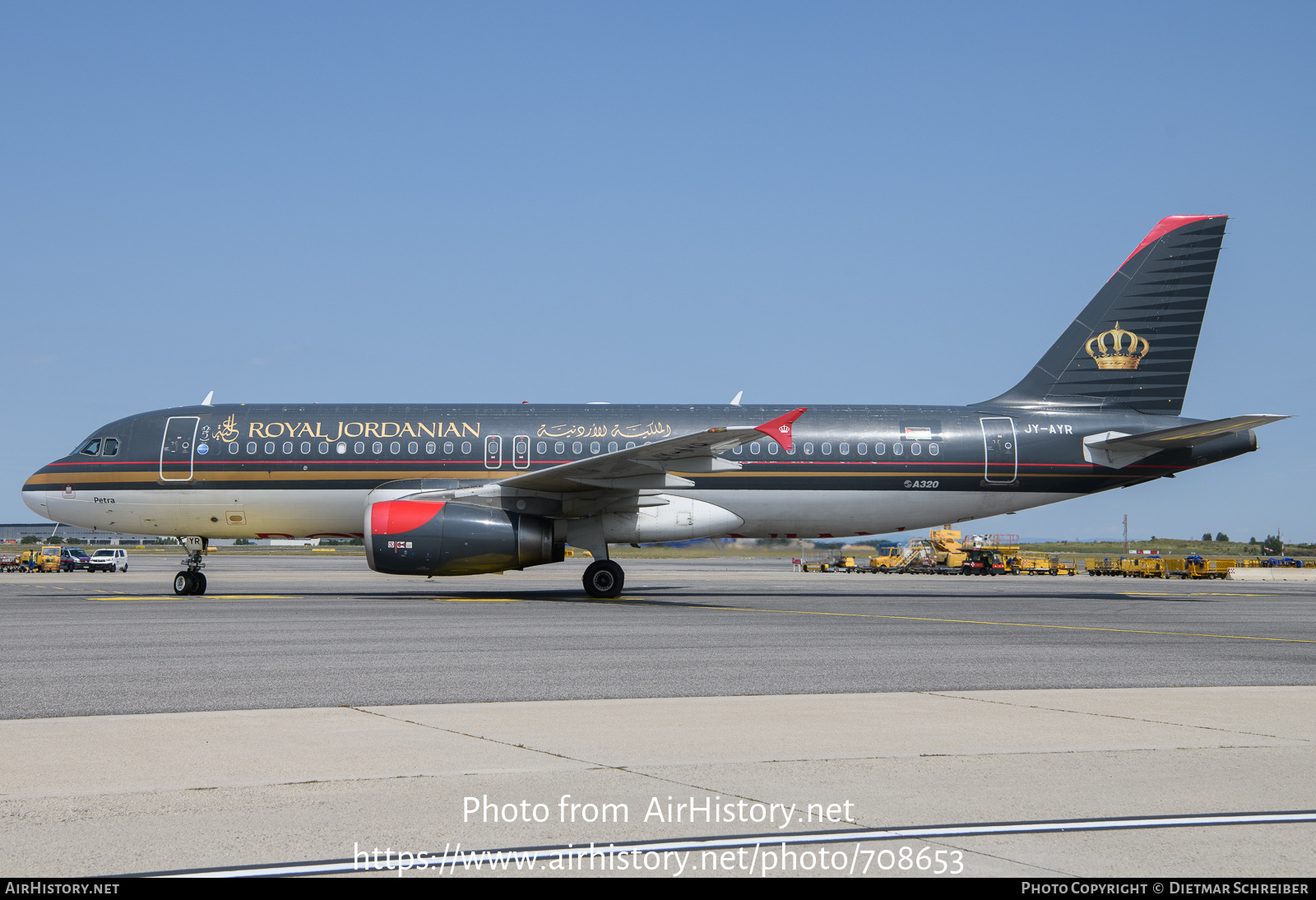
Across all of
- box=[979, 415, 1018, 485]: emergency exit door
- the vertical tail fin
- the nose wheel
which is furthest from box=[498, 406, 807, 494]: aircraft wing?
the vertical tail fin

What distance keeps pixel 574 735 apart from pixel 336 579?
1164 inches

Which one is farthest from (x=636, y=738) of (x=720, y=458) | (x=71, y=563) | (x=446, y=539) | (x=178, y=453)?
(x=71, y=563)

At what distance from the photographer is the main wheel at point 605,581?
22969 millimetres

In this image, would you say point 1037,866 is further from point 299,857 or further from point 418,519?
point 418,519

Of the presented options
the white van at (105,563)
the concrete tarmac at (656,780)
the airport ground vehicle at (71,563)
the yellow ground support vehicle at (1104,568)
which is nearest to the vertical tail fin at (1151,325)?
the concrete tarmac at (656,780)

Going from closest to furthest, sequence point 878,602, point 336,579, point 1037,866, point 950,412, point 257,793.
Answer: point 1037,866
point 257,793
point 878,602
point 950,412
point 336,579

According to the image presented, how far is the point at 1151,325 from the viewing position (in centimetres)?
2570

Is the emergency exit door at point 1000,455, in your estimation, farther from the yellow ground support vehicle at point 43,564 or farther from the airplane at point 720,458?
the yellow ground support vehicle at point 43,564

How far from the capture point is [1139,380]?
2573cm

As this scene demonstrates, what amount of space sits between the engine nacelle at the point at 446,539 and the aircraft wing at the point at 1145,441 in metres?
13.4

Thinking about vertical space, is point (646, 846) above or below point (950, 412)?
below

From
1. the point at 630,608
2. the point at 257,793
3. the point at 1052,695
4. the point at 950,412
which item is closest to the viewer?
the point at 257,793

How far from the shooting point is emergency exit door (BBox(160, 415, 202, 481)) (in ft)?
79.0
